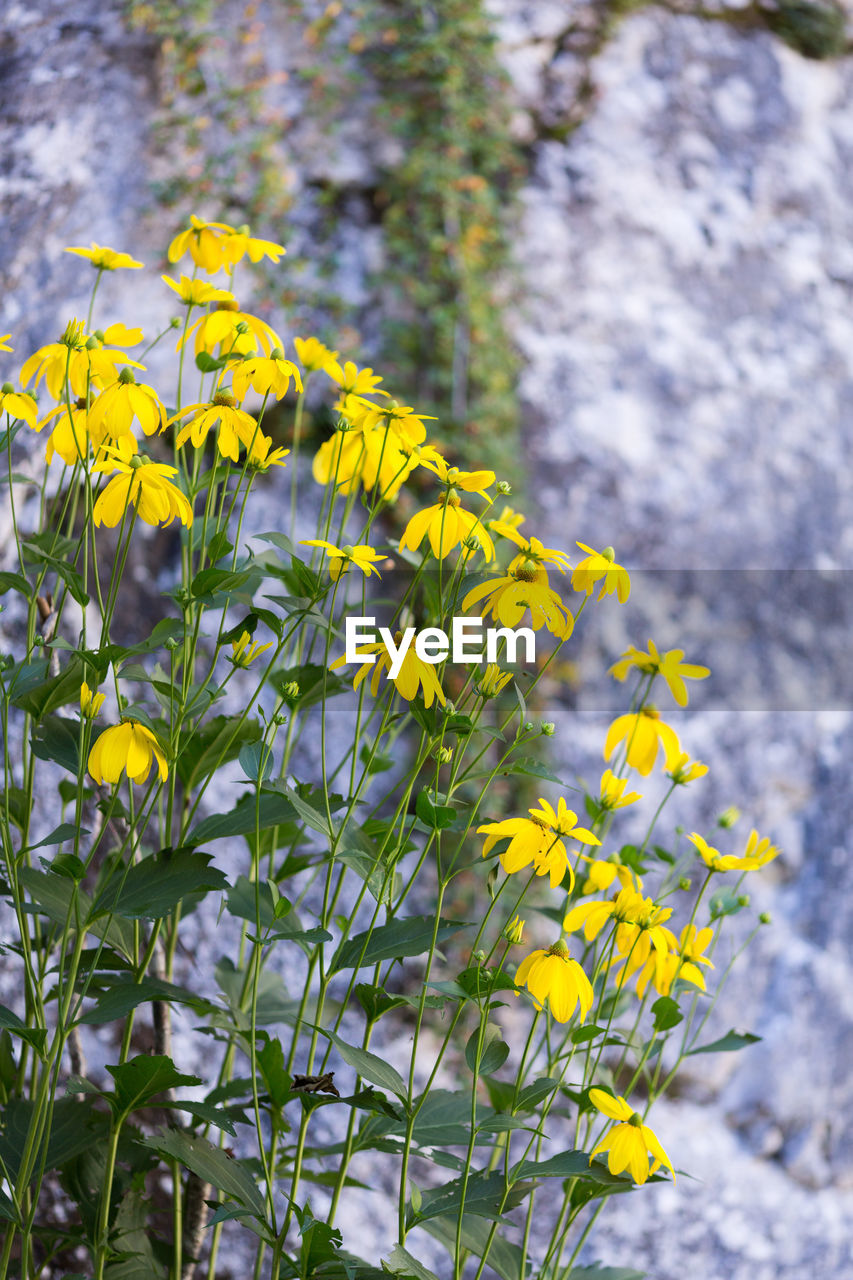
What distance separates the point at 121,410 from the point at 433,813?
0.30 meters

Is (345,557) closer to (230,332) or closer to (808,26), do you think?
(230,332)

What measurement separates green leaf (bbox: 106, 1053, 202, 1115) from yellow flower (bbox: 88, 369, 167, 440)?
14.5 inches

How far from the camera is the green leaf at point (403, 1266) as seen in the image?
1.80 feet

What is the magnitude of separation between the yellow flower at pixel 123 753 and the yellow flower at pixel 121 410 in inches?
7.0

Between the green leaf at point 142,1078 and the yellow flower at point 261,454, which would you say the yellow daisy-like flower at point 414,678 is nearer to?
the yellow flower at point 261,454

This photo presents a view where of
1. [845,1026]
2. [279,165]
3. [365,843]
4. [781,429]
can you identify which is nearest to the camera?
[365,843]

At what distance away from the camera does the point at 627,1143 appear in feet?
1.90

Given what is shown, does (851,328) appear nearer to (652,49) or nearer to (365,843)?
(652,49)

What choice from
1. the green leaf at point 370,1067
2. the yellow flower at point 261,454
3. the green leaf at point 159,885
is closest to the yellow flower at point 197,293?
the yellow flower at point 261,454

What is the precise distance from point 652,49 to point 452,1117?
78.7 inches

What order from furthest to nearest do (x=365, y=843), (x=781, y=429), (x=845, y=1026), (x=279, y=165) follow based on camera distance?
(x=781, y=429) → (x=845, y=1026) → (x=279, y=165) → (x=365, y=843)

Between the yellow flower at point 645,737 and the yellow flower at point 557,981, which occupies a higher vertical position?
the yellow flower at point 645,737

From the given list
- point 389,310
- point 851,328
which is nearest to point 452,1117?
point 389,310

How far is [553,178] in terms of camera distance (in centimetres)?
185
